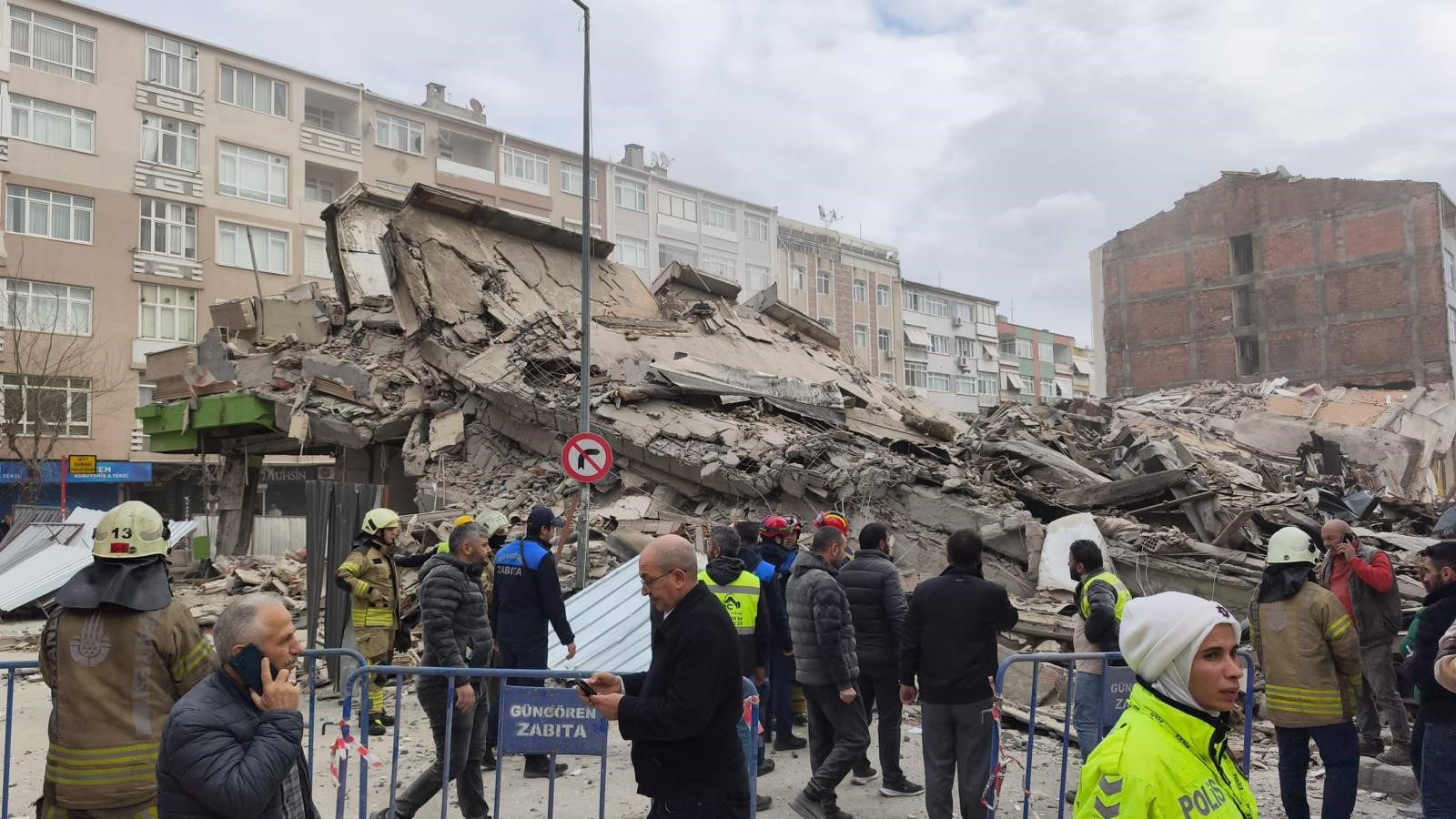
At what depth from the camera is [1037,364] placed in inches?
2938

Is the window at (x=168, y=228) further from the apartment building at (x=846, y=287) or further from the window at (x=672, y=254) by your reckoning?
the apartment building at (x=846, y=287)

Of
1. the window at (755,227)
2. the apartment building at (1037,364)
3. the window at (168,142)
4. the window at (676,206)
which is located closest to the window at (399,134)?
the window at (168,142)

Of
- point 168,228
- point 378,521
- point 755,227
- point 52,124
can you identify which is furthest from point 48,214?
point 755,227

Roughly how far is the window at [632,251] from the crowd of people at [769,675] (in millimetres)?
39256

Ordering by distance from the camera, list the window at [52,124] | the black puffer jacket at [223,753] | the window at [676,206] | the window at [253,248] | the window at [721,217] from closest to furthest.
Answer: the black puffer jacket at [223,753], the window at [52,124], the window at [253,248], the window at [676,206], the window at [721,217]

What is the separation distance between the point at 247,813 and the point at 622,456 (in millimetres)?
12140

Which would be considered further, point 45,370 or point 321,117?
point 321,117

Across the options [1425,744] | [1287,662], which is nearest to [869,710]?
[1287,662]

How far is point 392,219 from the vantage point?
17.4 meters

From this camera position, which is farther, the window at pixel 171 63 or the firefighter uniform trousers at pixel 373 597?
the window at pixel 171 63

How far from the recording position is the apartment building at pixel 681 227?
154 feet

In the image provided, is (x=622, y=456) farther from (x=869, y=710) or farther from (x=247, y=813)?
(x=247, y=813)

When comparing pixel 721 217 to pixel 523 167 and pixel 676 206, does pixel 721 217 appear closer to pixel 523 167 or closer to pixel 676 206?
pixel 676 206

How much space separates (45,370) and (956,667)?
102 feet
